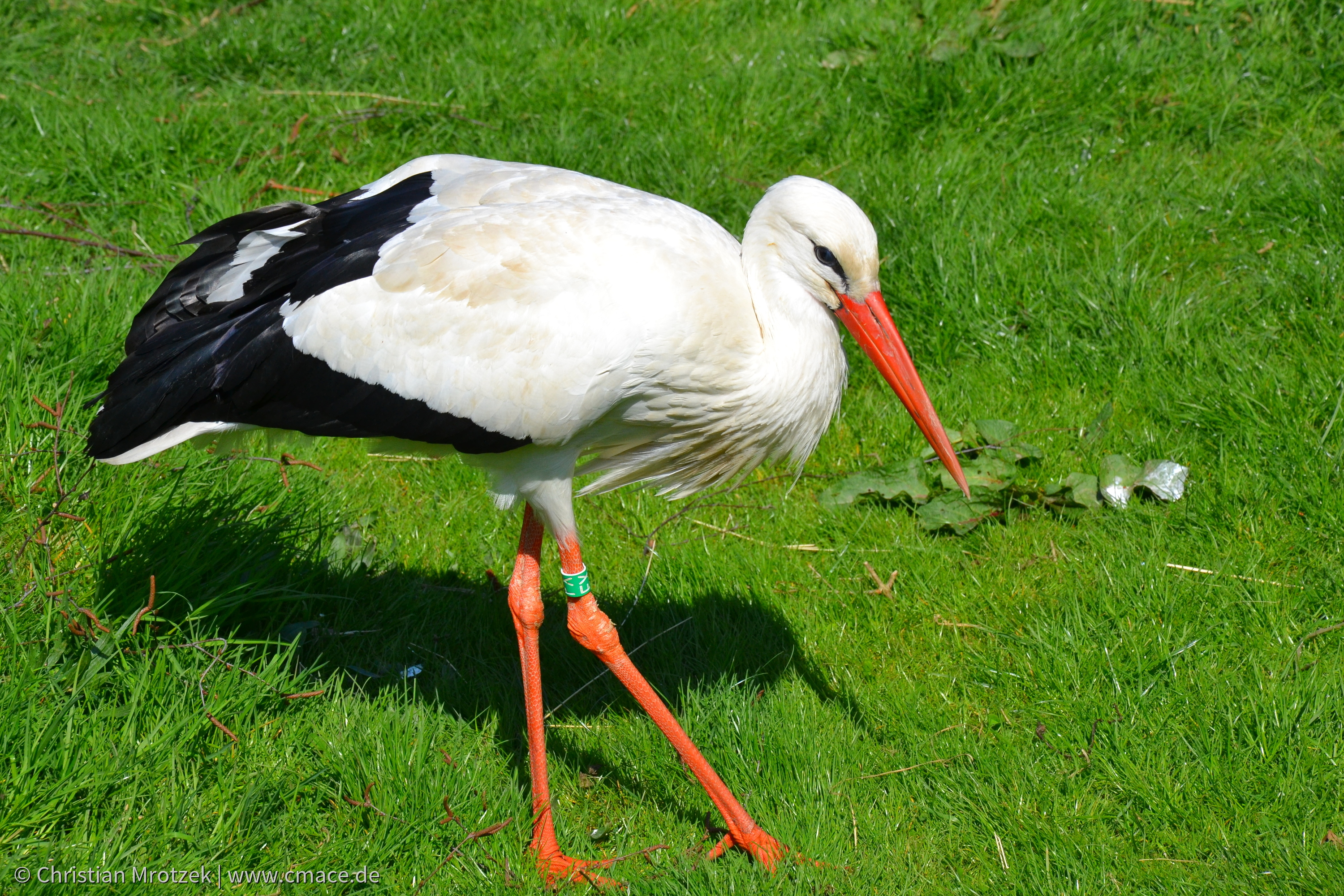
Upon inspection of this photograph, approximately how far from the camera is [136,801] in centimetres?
294

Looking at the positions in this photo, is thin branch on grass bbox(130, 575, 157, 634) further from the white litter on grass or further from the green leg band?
the white litter on grass

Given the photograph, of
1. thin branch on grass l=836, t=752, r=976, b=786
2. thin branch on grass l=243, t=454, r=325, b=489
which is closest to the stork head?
thin branch on grass l=836, t=752, r=976, b=786

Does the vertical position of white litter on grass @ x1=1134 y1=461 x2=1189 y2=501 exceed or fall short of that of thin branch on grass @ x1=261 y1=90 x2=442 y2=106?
it falls short

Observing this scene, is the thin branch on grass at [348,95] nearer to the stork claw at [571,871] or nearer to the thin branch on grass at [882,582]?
the thin branch on grass at [882,582]

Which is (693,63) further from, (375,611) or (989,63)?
(375,611)

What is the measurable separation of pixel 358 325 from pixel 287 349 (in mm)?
215

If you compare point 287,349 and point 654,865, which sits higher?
point 287,349

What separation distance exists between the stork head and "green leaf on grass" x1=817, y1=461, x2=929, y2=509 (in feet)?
2.84

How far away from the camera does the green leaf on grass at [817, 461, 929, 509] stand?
4.12 m

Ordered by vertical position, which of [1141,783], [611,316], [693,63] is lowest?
[1141,783]

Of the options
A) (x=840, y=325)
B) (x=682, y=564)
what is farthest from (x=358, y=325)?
(x=840, y=325)

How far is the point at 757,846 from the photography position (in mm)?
3123

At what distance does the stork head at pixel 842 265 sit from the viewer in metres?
3.09

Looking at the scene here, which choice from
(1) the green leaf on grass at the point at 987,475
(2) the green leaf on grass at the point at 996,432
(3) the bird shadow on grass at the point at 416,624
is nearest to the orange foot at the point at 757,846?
(3) the bird shadow on grass at the point at 416,624
